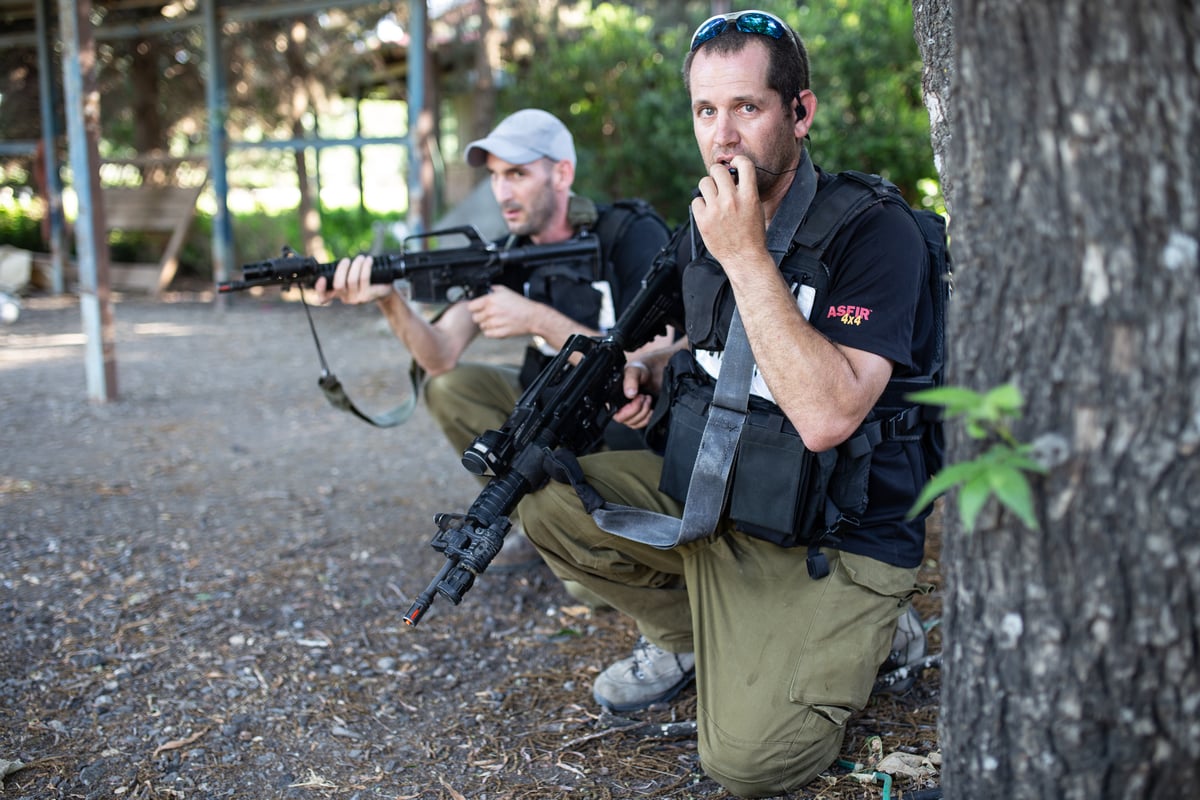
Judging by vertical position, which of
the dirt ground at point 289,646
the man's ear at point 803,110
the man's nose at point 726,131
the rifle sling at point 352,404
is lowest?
the dirt ground at point 289,646

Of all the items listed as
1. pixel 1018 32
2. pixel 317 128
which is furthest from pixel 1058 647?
pixel 317 128

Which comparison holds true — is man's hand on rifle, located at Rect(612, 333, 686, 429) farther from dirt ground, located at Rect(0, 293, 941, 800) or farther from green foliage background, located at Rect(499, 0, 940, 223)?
green foliage background, located at Rect(499, 0, 940, 223)

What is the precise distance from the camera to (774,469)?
2336 mm

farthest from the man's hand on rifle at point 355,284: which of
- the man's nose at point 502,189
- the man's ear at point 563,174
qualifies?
the man's ear at point 563,174

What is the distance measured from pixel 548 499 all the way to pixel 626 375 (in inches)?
18.6

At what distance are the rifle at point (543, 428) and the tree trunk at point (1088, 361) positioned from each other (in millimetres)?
1249

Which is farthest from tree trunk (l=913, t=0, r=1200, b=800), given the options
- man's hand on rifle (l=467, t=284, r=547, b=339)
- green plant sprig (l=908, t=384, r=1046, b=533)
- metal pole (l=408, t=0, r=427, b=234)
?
metal pole (l=408, t=0, r=427, b=234)

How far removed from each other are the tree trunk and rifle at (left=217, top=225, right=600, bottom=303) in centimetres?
208

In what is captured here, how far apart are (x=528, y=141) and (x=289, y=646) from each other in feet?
6.17

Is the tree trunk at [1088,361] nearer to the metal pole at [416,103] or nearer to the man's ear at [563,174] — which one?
the man's ear at [563,174]

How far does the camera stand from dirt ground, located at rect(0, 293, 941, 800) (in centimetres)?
248

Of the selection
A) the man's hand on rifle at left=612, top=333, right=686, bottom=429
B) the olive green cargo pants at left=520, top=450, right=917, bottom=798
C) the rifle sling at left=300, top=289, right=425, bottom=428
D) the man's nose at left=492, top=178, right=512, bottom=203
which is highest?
the man's nose at left=492, top=178, right=512, bottom=203

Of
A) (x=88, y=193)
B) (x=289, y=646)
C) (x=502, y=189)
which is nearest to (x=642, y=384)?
(x=502, y=189)

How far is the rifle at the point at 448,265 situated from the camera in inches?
132
